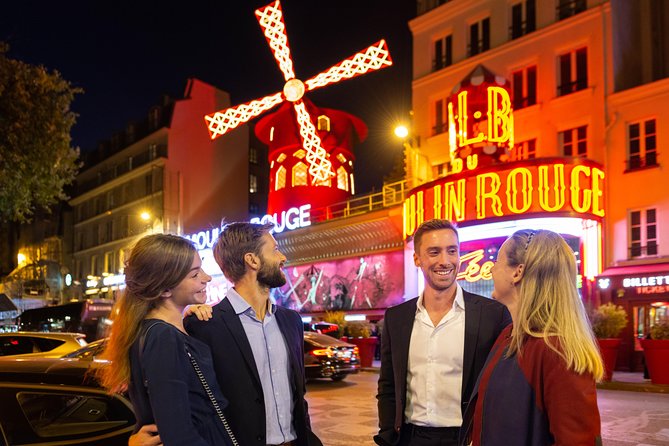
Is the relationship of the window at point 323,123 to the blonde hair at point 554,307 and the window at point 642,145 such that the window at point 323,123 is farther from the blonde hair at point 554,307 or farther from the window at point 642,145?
the blonde hair at point 554,307

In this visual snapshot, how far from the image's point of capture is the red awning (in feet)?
53.8

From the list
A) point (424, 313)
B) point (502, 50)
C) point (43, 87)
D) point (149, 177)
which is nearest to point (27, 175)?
point (43, 87)

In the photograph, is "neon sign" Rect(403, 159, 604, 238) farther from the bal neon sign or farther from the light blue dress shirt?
the light blue dress shirt

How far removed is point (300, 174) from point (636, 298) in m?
16.9

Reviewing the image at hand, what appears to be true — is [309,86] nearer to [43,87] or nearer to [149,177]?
[43,87]

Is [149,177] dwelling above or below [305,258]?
above

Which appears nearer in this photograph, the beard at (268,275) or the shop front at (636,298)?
the beard at (268,275)

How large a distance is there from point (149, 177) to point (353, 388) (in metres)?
33.4

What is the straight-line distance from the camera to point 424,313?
3.59m

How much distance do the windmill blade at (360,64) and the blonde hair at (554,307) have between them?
24.8 meters

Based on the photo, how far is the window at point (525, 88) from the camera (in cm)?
2012

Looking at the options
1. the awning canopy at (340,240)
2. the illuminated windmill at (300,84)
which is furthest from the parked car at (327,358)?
the illuminated windmill at (300,84)

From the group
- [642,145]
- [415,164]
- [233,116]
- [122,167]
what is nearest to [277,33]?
[233,116]

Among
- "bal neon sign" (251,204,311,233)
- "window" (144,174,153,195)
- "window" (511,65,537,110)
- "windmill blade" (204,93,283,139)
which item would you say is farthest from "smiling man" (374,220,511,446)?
"window" (144,174,153,195)
